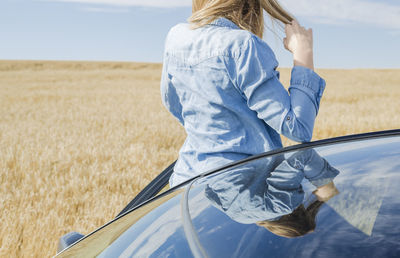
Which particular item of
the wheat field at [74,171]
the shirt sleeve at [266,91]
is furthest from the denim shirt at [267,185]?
the wheat field at [74,171]

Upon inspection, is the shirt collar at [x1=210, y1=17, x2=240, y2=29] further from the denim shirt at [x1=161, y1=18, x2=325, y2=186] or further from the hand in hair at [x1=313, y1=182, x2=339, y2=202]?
the hand in hair at [x1=313, y1=182, x2=339, y2=202]

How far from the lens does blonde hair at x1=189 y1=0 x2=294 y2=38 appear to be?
4.52ft

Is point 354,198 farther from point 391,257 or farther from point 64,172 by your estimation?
point 64,172

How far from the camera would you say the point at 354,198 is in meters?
0.76

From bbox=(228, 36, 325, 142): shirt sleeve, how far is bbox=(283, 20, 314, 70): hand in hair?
161mm

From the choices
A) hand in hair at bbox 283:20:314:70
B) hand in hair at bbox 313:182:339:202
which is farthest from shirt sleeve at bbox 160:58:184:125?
hand in hair at bbox 313:182:339:202

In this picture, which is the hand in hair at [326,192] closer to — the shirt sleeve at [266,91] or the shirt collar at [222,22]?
the shirt sleeve at [266,91]

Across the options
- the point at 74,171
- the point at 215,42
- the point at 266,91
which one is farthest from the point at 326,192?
the point at 74,171

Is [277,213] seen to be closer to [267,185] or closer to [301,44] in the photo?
[267,185]

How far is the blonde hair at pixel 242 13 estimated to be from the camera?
1379 mm

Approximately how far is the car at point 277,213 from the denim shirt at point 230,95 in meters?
0.16

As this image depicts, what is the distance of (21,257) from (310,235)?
6.62 ft

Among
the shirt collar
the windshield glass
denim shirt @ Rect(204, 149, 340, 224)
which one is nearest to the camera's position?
the windshield glass

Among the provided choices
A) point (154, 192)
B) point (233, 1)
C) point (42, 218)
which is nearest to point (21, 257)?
point (42, 218)
